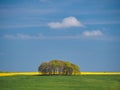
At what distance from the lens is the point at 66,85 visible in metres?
10.1

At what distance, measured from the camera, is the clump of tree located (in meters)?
12.3

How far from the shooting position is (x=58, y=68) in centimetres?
1284

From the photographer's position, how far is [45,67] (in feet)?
41.3

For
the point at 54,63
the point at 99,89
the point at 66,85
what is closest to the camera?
the point at 99,89

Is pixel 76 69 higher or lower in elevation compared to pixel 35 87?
higher

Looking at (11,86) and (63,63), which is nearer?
(11,86)

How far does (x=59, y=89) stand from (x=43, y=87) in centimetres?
56

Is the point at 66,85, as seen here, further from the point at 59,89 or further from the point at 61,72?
the point at 61,72

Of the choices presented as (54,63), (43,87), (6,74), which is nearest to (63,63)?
(54,63)

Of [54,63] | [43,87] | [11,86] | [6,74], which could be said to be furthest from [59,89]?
[6,74]

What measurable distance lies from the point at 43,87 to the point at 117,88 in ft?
6.29

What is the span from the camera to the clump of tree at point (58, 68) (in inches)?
484

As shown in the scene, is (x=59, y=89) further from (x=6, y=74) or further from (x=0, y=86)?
(x=6, y=74)

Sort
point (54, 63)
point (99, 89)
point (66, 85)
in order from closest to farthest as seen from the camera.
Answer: point (99, 89) < point (66, 85) < point (54, 63)
